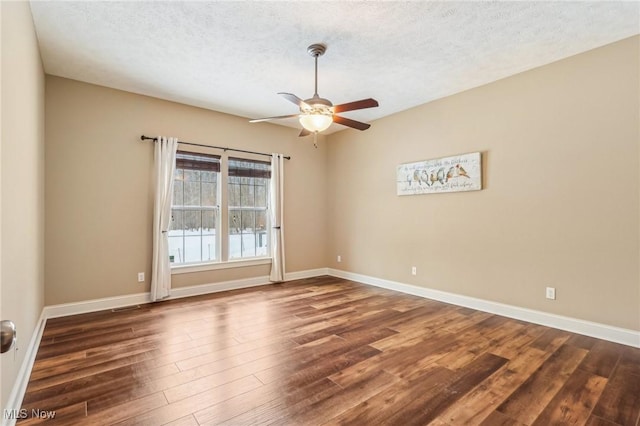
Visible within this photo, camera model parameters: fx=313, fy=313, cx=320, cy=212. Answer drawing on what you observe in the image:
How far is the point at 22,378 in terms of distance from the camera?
2.19m

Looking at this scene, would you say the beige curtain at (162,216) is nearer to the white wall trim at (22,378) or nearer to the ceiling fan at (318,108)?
the white wall trim at (22,378)

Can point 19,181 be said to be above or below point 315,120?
below

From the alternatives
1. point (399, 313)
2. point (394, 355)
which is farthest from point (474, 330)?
point (394, 355)

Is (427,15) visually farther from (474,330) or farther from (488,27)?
(474,330)

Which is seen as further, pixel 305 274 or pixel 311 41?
pixel 305 274

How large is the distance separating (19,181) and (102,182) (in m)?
2.13

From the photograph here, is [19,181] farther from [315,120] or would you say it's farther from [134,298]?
[134,298]

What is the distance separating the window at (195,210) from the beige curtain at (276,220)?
0.97m

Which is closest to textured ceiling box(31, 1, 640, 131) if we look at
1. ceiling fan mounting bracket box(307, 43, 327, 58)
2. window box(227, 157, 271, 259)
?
ceiling fan mounting bracket box(307, 43, 327, 58)

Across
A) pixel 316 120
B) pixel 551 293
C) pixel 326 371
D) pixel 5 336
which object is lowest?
pixel 326 371

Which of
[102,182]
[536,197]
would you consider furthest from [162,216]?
[536,197]

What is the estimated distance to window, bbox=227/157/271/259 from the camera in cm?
537

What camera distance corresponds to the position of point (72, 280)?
12.8 feet

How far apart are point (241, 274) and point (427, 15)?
14.7ft
